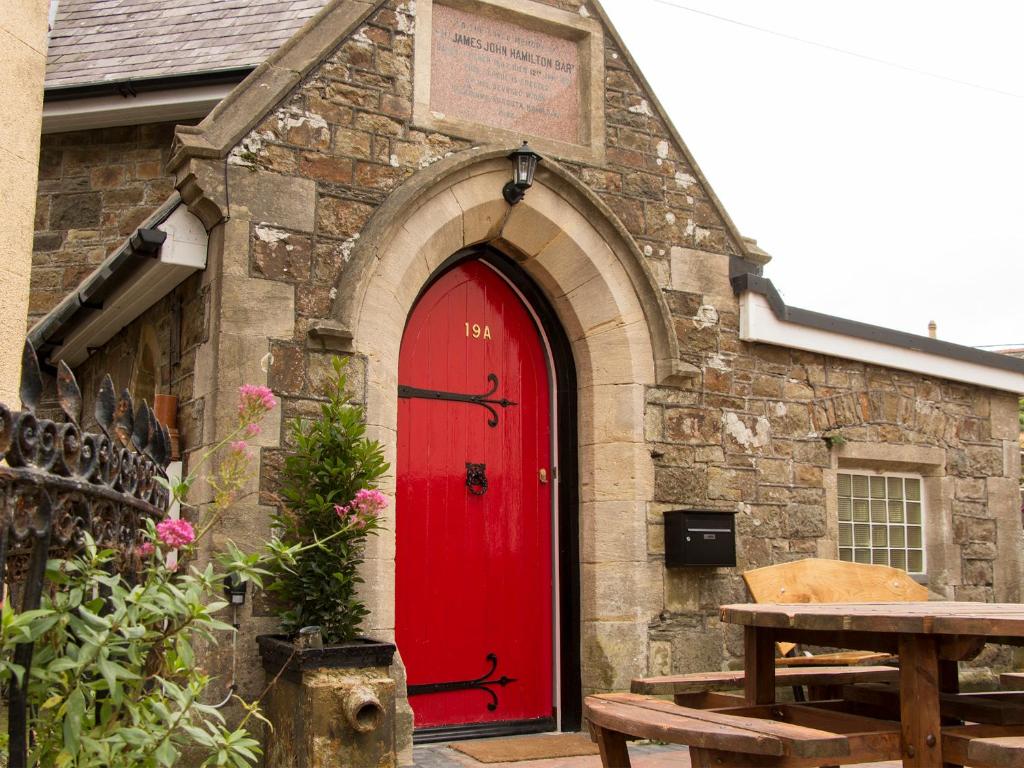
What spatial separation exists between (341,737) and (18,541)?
2968 mm

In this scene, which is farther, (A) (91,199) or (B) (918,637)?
(A) (91,199)

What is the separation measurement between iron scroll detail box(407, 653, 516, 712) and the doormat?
26 cm

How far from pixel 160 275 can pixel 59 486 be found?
4.12m

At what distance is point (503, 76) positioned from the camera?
646 cm

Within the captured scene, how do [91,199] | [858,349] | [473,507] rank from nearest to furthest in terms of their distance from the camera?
[473,507], [858,349], [91,199]

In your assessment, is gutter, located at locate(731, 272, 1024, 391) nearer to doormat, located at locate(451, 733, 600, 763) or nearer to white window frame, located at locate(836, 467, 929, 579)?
white window frame, located at locate(836, 467, 929, 579)

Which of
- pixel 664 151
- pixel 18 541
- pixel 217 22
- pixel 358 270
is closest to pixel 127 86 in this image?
pixel 217 22

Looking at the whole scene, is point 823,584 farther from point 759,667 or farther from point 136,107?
point 136,107

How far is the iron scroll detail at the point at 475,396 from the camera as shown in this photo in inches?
246

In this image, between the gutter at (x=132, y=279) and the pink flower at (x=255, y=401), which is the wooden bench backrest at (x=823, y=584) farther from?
the pink flower at (x=255, y=401)

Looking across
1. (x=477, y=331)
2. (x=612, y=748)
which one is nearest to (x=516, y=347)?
(x=477, y=331)

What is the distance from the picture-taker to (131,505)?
227cm

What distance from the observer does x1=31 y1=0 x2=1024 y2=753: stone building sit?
5500mm

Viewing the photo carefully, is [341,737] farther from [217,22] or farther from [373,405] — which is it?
[217,22]
